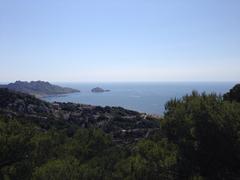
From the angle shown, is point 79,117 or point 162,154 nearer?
point 162,154

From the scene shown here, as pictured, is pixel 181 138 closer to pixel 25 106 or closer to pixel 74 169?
pixel 74 169

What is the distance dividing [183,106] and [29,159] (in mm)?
12690

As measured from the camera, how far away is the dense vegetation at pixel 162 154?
65.0ft

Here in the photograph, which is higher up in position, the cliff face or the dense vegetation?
the dense vegetation

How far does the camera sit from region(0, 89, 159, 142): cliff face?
6413 cm

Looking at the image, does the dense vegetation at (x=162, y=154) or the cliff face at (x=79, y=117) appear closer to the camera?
the dense vegetation at (x=162, y=154)

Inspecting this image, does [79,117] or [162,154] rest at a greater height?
[162,154]

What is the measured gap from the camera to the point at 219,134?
2347cm

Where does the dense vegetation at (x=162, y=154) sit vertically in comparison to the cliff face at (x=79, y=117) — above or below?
above

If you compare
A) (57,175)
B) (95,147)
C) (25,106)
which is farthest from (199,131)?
(25,106)

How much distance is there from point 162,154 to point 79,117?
60.6m

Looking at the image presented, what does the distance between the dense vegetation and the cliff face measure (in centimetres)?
2995

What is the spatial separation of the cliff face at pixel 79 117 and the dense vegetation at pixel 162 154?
98.3 feet

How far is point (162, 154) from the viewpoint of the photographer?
21891 mm
